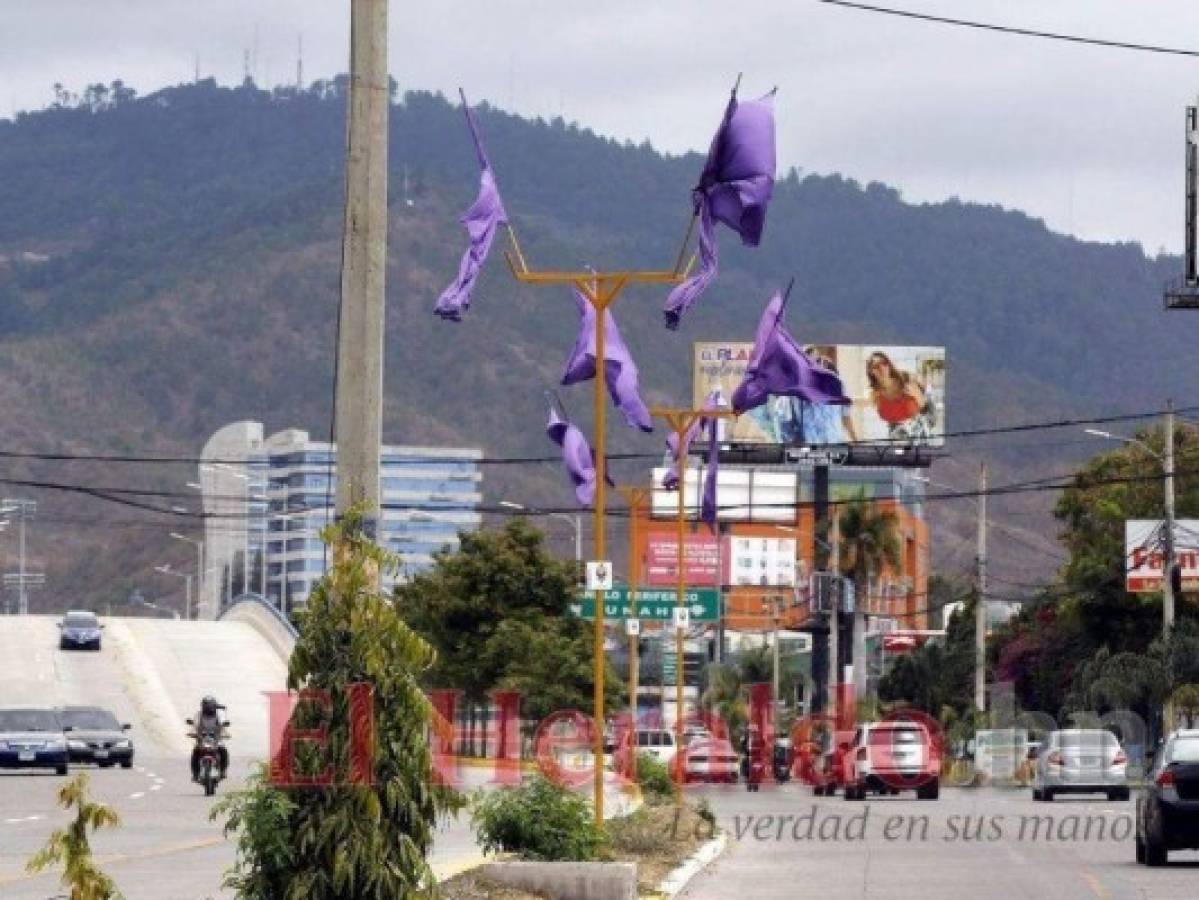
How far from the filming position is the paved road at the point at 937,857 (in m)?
27.1

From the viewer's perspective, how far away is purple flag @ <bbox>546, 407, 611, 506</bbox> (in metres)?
35.0

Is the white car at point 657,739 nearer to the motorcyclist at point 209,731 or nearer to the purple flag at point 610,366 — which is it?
the motorcyclist at point 209,731

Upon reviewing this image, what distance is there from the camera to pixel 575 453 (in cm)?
3506

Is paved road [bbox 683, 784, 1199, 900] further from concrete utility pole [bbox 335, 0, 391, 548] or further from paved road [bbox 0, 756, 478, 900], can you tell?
concrete utility pole [bbox 335, 0, 391, 548]

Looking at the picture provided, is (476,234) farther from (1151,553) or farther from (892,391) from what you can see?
(892,391)

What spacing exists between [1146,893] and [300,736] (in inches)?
443

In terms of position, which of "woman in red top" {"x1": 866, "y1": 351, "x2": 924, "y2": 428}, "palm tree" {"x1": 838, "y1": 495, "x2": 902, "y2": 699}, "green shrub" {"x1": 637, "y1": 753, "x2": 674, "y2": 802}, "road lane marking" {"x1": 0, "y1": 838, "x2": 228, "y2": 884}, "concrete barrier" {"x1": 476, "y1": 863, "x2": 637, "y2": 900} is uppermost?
"woman in red top" {"x1": 866, "y1": 351, "x2": 924, "y2": 428}

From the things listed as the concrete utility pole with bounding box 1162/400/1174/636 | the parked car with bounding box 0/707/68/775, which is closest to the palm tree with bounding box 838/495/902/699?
the concrete utility pole with bounding box 1162/400/1174/636

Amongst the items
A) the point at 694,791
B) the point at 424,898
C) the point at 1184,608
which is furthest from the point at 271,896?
the point at 1184,608

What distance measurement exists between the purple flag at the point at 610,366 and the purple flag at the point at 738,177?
4.92 metres

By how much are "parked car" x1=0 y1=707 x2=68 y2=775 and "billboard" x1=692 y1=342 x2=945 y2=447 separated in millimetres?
48981

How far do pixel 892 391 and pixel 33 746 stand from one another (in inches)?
2214

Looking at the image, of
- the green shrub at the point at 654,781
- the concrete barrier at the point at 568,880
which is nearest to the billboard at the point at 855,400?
the green shrub at the point at 654,781

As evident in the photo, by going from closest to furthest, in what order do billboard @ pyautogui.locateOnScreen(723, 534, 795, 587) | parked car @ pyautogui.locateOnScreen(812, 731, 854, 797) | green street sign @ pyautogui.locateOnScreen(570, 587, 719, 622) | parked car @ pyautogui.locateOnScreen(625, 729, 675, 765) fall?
parked car @ pyautogui.locateOnScreen(812, 731, 854, 797)
parked car @ pyautogui.locateOnScreen(625, 729, 675, 765)
green street sign @ pyautogui.locateOnScreen(570, 587, 719, 622)
billboard @ pyautogui.locateOnScreen(723, 534, 795, 587)
